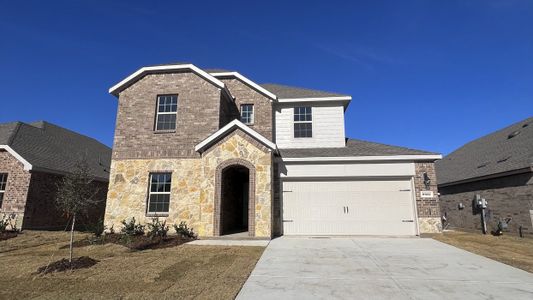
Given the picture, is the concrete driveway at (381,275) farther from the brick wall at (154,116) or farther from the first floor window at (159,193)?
the brick wall at (154,116)

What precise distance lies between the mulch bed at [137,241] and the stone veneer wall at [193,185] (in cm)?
120

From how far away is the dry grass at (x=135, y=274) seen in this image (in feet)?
17.4

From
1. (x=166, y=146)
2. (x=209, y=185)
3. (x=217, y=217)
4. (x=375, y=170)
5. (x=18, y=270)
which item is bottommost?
(x=18, y=270)

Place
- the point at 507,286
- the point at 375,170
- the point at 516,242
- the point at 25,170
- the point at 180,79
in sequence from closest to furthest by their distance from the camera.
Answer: the point at 507,286
the point at 516,242
the point at 375,170
the point at 180,79
the point at 25,170

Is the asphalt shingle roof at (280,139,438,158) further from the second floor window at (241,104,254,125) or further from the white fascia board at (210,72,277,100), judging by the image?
the white fascia board at (210,72,277,100)

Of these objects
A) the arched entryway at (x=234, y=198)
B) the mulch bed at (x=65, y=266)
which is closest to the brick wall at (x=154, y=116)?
the arched entryway at (x=234, y=198)

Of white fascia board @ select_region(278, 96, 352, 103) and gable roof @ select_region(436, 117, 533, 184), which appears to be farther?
white fascia board @ select_region(278, 96, 352, 103)

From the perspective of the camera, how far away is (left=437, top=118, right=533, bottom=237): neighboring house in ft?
44.5

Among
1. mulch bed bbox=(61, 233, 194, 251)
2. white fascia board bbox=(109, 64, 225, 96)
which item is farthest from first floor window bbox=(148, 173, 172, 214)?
white fascia board bbox=(109, 64, 225, 96)

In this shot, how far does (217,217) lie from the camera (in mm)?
12180

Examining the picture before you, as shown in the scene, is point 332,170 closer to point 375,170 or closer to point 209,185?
point 375,170

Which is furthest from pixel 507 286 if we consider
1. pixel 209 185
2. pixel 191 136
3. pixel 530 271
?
pixel 191 136

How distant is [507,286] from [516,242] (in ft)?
29.1

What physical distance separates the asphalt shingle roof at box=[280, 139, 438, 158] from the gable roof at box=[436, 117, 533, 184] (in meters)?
5.15
